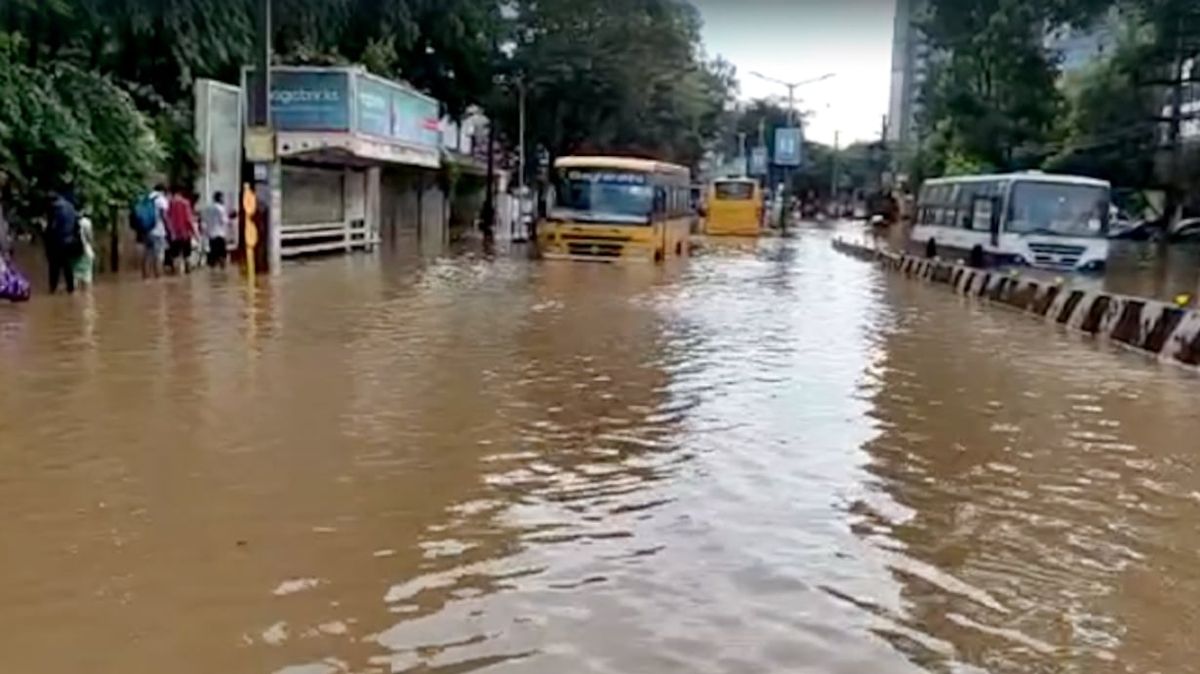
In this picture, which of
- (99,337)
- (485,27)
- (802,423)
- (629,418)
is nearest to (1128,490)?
(802,423)

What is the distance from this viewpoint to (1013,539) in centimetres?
691

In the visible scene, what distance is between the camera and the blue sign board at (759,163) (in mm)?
86375

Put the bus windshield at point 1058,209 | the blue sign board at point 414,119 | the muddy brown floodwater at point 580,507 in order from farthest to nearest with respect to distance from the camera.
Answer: the blue sign board at point 414,119 → the bus windshield at point 1058,209 → the muddy brown floodwater at point 580,507

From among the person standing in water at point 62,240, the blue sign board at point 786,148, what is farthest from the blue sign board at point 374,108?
the blue sign board at point 786,148

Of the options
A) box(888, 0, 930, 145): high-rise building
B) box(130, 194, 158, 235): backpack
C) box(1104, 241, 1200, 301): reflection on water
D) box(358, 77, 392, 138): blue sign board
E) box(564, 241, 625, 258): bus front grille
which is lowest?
box(1104, 241, 1200, 301): reflection on water

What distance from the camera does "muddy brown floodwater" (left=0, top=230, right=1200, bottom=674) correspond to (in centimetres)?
527

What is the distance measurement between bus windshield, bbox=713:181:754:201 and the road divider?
31.2 metres

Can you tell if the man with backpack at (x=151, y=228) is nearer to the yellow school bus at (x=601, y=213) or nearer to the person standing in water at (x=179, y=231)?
the person standing in water at (x=179, y=231)

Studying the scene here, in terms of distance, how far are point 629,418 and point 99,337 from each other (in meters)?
6.70

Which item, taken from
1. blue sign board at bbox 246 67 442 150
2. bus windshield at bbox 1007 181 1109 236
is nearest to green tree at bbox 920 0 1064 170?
bus windshield at bbox 1007 181 1109 236

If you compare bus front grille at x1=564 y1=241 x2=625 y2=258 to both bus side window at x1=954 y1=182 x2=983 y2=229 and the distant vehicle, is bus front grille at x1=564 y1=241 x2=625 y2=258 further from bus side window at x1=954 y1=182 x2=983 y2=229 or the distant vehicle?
the distant vehicle

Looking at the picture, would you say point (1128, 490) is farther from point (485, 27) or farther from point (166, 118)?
point (485, 27)

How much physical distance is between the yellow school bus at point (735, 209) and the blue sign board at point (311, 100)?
32067mm

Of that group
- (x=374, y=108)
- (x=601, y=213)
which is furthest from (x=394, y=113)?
(x=601, y=213)
